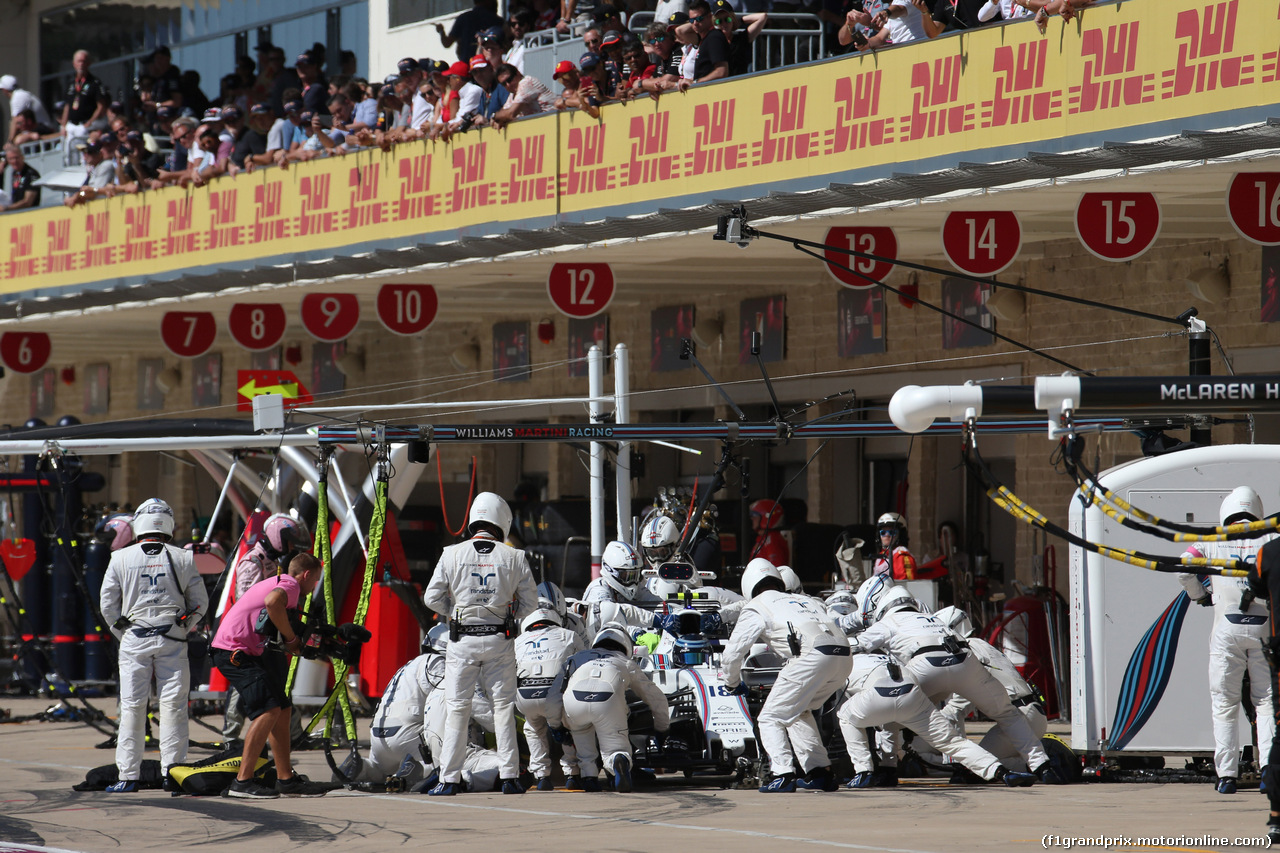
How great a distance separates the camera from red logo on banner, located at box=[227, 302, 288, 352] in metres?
20.4

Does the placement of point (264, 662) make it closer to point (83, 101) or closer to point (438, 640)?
point (438, 640)

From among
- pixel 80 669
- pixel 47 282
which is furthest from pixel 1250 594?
pixel 47 282

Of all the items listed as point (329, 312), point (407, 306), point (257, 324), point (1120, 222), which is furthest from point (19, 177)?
point (1120, 222)

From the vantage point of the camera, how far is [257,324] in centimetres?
2052

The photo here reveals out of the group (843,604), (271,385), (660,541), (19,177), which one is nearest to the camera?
(843,604)

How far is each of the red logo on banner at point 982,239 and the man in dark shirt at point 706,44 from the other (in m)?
2.83

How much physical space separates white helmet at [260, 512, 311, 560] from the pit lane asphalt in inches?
73.6

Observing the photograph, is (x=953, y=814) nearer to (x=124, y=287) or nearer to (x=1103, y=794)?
(x=1103, y=794)

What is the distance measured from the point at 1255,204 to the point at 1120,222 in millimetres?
1034

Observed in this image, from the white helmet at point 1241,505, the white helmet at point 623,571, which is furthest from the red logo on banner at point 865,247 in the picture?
the white helmet at point 1241,505

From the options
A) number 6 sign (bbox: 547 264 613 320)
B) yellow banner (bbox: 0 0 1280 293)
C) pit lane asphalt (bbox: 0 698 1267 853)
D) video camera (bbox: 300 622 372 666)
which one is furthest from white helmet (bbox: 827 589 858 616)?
number 6 sign (bbox: 547 264 613 320)

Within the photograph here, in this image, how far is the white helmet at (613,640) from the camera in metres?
11.8

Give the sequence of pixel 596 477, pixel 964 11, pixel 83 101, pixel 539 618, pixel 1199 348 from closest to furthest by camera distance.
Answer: pixel 539 618, pixel 1199 348, pixel 964 11, pixel 596 477, pixel 83 101

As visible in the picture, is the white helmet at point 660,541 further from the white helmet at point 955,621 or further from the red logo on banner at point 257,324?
the red logo on banner at point 257,324
